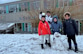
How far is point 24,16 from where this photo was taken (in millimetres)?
26500

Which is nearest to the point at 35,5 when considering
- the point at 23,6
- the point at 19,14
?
the point at 23,6

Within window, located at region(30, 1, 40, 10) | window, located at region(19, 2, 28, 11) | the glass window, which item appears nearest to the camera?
window, located at region(30, 1, 40, 10)

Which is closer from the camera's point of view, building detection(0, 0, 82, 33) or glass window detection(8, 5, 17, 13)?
building detection(0, 0, 82, 33)

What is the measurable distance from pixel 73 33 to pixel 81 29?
17.0 metres

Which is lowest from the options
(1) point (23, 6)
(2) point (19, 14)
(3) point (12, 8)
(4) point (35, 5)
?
(2) point (19, 14)

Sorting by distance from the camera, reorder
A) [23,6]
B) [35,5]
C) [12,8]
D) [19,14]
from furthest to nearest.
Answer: [12,8], [19,14], [23,6], [35,5]

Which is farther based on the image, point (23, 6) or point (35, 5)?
point (23, 6)

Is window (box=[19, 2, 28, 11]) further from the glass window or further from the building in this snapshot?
the glass window

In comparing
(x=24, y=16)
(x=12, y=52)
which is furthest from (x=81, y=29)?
(x=12, y=52)

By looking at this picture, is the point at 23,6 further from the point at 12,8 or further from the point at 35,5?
the point at 35,5

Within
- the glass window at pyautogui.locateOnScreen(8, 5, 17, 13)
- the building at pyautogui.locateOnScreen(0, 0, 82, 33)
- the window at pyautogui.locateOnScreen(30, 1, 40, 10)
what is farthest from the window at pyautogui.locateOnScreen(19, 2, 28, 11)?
the window at pyautogui.locateOnScreen(30, 1, 40, 10)

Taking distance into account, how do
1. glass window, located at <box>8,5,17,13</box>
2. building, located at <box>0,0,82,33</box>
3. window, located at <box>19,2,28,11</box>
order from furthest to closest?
glass window, located at <box>8,5,17,13</box>, window, located at <box>19,2,28,11</box>, building, located at <box>0,0,82,33</box>

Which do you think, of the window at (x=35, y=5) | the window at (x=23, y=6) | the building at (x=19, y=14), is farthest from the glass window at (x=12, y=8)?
the window at (x=35, y=5)

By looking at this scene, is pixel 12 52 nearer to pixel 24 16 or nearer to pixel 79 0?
pixel 79 0
